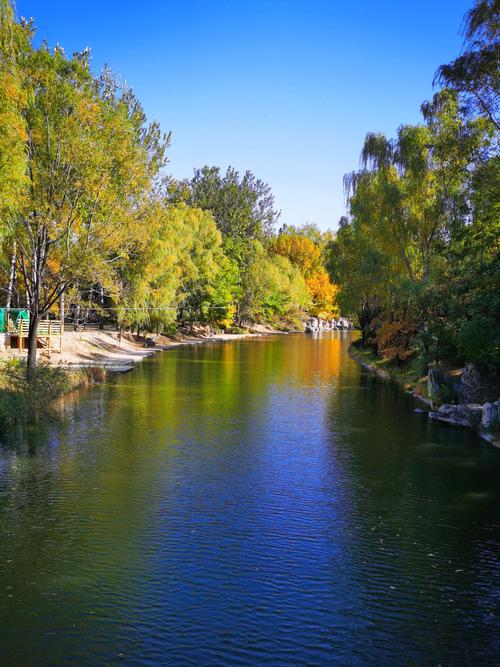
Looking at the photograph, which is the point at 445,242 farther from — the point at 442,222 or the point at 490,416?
the point at 490,416

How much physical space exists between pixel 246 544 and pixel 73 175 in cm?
2056

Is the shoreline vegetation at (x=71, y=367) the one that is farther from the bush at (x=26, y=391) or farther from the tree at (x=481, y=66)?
the tree at (x=481, y=66)

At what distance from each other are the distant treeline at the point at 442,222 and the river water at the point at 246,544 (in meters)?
5.91

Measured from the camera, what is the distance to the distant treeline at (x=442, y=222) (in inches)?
895

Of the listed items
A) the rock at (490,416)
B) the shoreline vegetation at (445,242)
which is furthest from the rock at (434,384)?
the rock at (490,416)

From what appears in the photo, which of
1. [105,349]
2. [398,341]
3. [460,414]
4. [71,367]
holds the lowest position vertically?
[460,414]

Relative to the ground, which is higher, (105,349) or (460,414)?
(105,349)

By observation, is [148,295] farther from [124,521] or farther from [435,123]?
[124,521]

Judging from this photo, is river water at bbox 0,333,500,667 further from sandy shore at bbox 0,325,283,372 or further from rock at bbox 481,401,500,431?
sandy shore at bbox 0,325,283,372

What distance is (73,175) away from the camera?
28.0 metres

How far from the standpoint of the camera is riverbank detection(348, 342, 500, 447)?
2353 centimetres

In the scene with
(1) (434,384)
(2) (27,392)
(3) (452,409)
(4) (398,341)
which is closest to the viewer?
(2) (27,392)

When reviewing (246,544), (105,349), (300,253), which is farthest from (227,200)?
(246,544)

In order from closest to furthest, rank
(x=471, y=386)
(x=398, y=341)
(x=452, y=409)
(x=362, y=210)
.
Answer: (x=452, y=409), (x=471, y=386), (x=398, y=341), (x=362, y=210)
